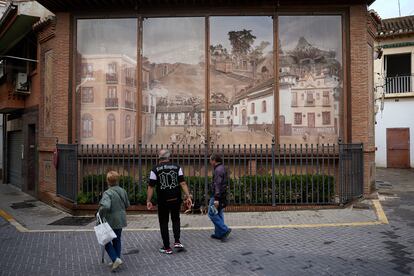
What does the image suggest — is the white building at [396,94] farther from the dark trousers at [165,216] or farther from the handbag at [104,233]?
the handbag at [104,233]

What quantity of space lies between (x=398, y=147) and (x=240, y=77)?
13.3 metres

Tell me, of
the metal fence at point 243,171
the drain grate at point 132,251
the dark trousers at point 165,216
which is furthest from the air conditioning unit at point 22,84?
the dark trousers at point 165,216

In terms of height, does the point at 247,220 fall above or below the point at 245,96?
below

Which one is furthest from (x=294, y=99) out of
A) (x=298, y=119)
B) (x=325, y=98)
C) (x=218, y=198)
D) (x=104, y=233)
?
(x=104, y=233)

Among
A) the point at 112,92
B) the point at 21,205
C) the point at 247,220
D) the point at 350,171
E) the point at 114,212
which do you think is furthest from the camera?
the point at 21,205

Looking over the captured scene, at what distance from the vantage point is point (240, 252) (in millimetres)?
6207

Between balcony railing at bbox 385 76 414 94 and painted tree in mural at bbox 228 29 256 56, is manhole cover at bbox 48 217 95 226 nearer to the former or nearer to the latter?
painted tree in mural at bbox 228 29 256 56

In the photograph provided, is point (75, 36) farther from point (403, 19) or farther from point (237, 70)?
point (403, 19)

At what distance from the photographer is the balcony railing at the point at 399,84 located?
780 inches

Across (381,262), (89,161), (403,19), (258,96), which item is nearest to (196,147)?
(258,96)

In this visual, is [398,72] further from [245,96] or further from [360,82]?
[245,96]

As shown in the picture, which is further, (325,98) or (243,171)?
(325,98)

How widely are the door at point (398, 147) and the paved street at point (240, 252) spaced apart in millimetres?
13174

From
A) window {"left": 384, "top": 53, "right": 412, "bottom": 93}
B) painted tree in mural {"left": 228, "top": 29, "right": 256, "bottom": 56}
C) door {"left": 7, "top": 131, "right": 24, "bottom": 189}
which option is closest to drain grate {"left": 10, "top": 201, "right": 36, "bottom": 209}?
door {"left": 7, "top": 131, "right": 24, "bottom": 189}
